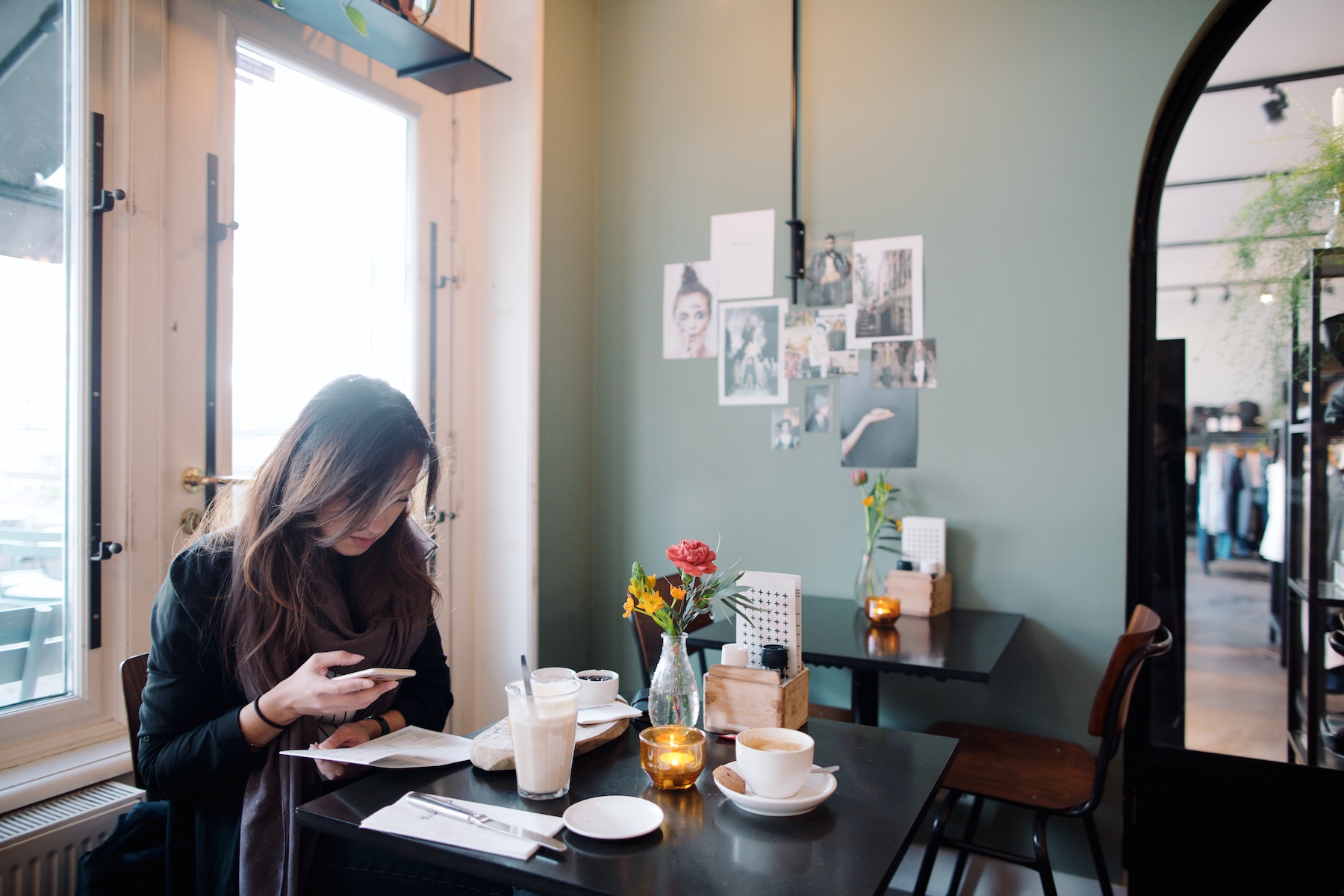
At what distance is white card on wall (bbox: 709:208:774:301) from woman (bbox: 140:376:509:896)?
1668 millimetres

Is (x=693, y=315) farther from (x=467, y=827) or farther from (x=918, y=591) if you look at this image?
(x=467, y=827)

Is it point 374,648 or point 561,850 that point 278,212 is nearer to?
point 374,648

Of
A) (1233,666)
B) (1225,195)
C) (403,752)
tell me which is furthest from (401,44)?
(1233,666)

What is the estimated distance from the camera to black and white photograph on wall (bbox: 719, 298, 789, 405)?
2.82 meters

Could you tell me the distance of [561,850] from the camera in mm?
950

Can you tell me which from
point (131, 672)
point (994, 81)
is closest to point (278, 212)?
point (131, 672)

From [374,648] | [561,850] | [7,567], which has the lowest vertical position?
[561,850]

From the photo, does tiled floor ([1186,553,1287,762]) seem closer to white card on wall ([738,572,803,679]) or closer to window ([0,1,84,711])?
white card on wall ([738,572,803,679])

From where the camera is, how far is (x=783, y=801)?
1.04m

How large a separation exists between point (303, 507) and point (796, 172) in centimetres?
208

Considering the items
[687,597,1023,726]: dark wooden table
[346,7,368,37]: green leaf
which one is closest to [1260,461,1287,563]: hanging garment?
[687,597,1023,726]: dark wooden table

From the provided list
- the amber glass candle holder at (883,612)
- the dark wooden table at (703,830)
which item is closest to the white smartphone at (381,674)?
the dark wooden table at (703,830)

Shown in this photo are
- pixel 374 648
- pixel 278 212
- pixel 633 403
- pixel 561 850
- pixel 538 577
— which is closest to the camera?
A: pixel 561 850

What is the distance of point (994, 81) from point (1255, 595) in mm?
1707
